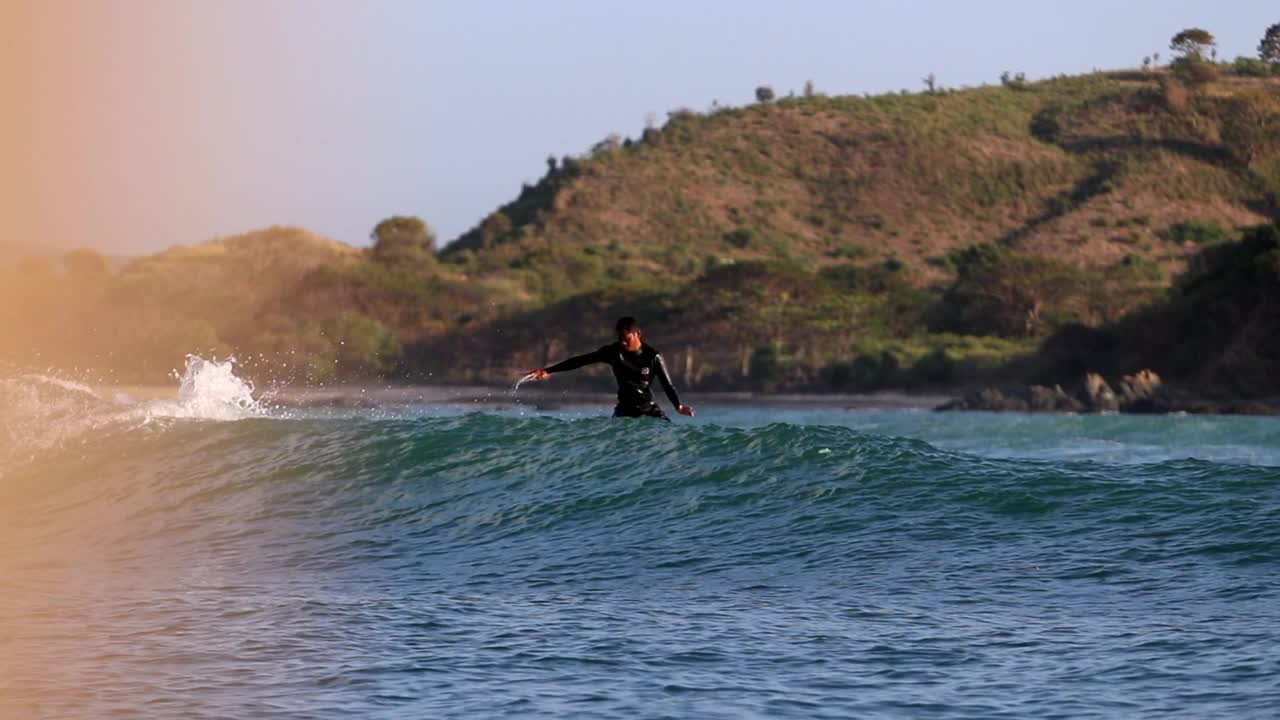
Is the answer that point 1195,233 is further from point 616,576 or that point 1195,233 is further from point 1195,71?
point 616,576

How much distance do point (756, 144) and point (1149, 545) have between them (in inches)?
5067

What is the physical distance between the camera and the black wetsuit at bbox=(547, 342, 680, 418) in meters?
16.1

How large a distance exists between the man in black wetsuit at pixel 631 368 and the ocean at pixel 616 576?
1.99 ft

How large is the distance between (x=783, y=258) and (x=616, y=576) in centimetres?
10231

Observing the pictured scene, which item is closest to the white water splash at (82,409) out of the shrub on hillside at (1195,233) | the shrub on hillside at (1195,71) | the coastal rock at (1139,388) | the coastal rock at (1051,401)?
the coastal rock at (1051,401)

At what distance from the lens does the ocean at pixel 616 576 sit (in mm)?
8430

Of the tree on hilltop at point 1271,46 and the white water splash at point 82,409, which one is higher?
the tree on hilltop at point 1271,46

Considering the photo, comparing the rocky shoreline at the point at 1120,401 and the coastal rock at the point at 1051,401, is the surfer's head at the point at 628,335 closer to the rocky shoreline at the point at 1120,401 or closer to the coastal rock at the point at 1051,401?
the rocky shoreline at the point at 1120,401

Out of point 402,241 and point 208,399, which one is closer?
point 208,399

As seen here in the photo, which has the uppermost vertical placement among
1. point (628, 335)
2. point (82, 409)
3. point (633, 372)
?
point (628, 335)

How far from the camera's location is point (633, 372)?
1642cm

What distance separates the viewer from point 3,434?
22.6m

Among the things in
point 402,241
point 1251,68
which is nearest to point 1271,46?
point 1251,68

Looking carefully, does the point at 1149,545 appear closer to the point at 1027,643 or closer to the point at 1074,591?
the point at 1074,591
